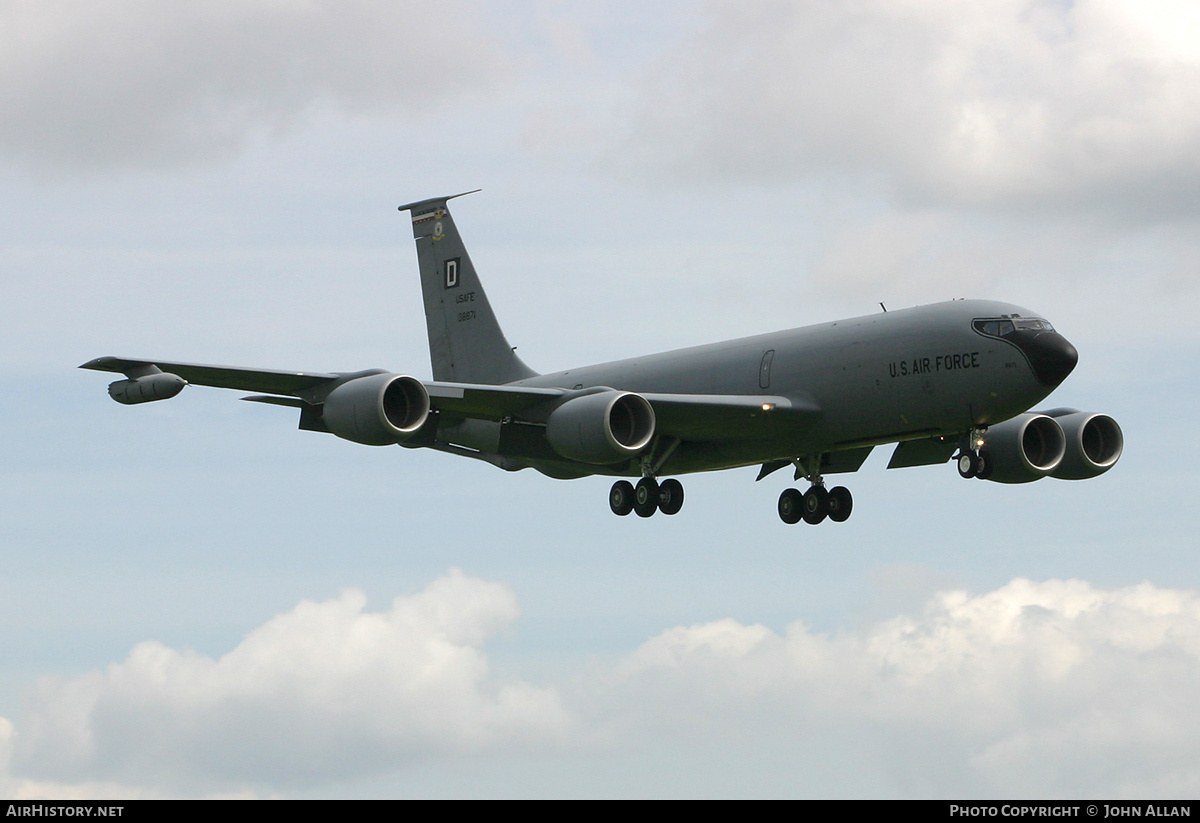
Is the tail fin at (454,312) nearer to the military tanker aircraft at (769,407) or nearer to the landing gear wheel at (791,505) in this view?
the military tanker aircraft at (769,407)

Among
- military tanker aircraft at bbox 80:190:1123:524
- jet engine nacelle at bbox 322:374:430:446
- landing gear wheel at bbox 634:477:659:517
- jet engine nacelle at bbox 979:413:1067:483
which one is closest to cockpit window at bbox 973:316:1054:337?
military tanker aircraft at bbox 80:190:1123:524

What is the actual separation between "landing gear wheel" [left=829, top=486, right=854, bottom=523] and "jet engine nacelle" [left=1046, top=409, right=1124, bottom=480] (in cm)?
537

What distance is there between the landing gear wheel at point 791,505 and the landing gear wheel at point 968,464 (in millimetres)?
5363

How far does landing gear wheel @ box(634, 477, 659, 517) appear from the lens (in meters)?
38.9

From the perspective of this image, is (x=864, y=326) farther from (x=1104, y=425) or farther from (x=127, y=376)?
(x=127, y=376)

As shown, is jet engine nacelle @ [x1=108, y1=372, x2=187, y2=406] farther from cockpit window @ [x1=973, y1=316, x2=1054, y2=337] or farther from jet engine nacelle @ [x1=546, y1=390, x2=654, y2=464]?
cockpit window @ [x1=973, y1=316, x2=1054, y2=337]

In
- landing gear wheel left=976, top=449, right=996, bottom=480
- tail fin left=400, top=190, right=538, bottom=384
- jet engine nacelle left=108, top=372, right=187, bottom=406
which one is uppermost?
tail fin left=400, top=190, right=538, bottom=384

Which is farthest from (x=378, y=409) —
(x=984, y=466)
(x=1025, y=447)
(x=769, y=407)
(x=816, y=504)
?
(x=1025, y=447)

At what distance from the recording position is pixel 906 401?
115 ft

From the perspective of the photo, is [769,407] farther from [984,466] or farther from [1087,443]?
[1087,443]

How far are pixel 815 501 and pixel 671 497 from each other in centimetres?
398

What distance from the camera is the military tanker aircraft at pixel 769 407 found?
3416 centimetres

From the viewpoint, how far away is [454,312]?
157 ft
